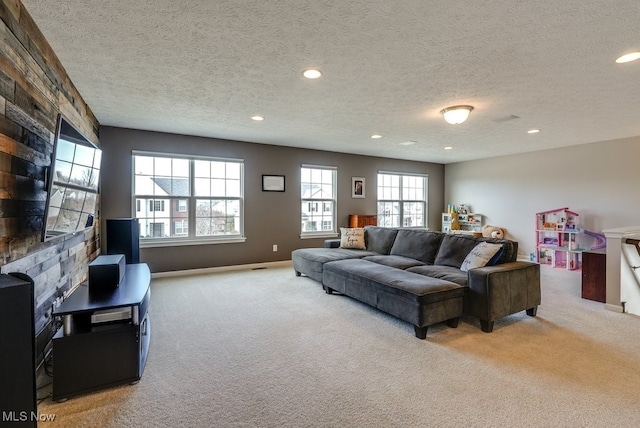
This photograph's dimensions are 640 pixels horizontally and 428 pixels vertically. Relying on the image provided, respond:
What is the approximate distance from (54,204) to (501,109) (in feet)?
14.9

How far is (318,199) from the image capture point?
263 inches

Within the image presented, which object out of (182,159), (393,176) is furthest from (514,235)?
(182,159)

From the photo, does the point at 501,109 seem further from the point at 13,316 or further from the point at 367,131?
the point at 13,316

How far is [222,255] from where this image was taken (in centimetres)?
556

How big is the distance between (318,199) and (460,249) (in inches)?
136

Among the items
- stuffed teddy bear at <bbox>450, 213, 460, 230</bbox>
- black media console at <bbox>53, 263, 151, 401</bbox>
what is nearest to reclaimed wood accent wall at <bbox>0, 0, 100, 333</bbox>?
black media console at <bbox>53, 263, 151, 401</bbox>

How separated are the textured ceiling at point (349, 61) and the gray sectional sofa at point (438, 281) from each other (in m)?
1.73

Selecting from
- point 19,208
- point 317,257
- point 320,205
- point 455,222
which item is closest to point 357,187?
point 320,205

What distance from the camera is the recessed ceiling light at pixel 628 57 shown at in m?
2.43

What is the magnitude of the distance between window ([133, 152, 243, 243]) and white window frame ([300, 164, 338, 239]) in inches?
51.7

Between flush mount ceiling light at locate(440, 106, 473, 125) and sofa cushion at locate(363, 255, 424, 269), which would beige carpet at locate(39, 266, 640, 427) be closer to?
sofa cushion at locate(363, 255, 424, 269)

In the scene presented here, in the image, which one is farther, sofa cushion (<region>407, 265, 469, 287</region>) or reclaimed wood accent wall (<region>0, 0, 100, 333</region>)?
sofa cushion (<region>407, 265, 469, 287</region>)

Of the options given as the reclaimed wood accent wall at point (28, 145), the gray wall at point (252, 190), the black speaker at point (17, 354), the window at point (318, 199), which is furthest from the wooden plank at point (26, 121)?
the window at point (318, 199)

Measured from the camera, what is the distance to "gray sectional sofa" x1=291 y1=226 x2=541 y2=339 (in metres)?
2.90
